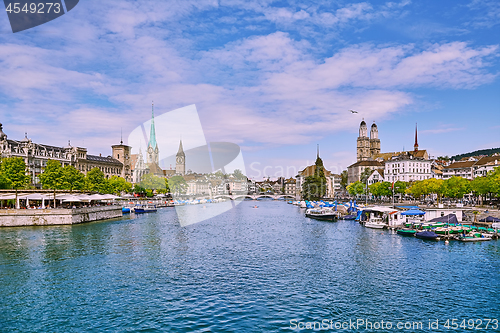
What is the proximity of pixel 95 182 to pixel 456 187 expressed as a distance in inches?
4463

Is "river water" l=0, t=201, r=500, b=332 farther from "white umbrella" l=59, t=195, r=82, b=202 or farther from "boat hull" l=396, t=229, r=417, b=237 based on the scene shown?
"white umbrella" l=59, t=195, r=82, b=202

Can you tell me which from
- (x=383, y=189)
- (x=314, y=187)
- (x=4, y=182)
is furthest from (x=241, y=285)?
(x=314, y=187)

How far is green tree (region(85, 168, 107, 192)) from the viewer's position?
112750 mm

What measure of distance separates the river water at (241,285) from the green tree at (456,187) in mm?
59380

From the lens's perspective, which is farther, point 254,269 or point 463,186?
point 463,186

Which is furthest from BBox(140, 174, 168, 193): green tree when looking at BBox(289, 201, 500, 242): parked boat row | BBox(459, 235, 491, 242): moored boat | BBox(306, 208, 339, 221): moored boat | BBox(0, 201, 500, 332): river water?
BBox(459, 235, 491, 242): moored boat

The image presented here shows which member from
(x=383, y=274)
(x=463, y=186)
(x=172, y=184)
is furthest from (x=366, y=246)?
(x=172, y=184)

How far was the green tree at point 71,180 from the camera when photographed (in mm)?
100150

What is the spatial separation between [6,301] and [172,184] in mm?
165081

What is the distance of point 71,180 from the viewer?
103 metres

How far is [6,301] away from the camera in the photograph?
24891mm

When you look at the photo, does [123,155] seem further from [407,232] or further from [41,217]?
[407,232]

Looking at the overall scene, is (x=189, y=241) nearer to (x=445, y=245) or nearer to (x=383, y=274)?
(x=383, y=274)

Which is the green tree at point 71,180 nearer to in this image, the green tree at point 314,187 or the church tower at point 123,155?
the church tower at point 123,155
